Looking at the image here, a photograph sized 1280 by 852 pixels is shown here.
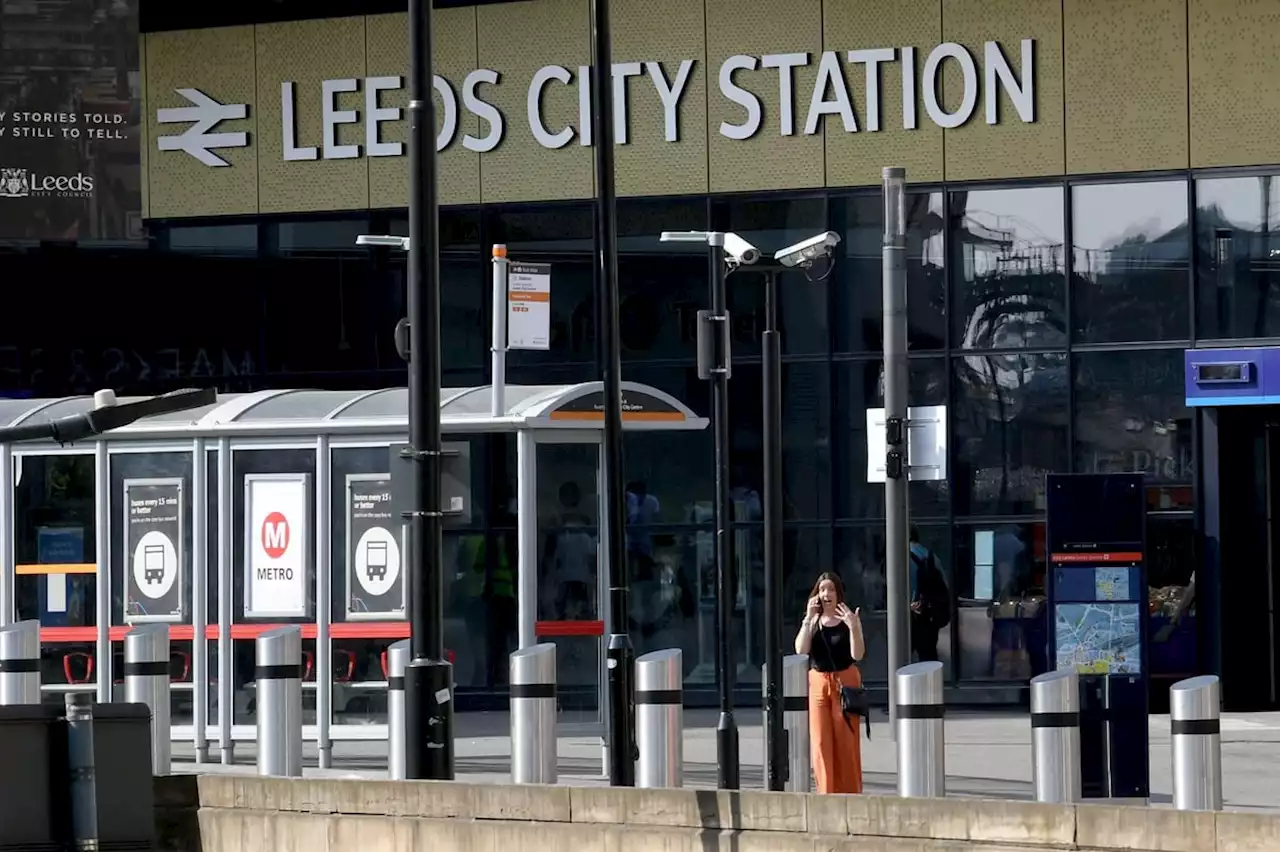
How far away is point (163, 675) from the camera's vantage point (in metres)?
16.0

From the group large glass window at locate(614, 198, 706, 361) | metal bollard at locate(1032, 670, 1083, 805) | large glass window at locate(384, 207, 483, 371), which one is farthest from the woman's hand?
large glass window at locate(384, 207, 483, 371)

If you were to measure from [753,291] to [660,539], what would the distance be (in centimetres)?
274

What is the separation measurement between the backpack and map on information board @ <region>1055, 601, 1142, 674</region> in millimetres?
8515

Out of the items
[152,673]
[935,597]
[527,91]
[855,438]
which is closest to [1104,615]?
[152,673]

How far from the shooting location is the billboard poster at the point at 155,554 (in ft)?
61.2

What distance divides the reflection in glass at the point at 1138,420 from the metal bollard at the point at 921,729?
1079cm

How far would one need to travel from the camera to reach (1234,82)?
22.6 m

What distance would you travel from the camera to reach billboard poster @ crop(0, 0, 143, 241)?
704 inches

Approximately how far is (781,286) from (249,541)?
768cm

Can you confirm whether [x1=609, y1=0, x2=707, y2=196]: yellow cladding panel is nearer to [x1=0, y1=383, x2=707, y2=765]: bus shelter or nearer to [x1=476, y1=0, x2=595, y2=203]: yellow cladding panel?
[x1=476, y1=0, x2=595, y2=203]: yellow cladding panel

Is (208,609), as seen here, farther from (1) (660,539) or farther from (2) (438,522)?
(1) (660,539)

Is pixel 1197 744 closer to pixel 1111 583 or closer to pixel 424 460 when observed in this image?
pixel 1111 583

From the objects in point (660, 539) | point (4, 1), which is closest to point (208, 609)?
point (4, 1)

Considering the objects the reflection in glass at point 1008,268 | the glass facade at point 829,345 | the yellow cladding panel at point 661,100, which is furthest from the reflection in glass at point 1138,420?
the yellow cladding panel at point 661,100
